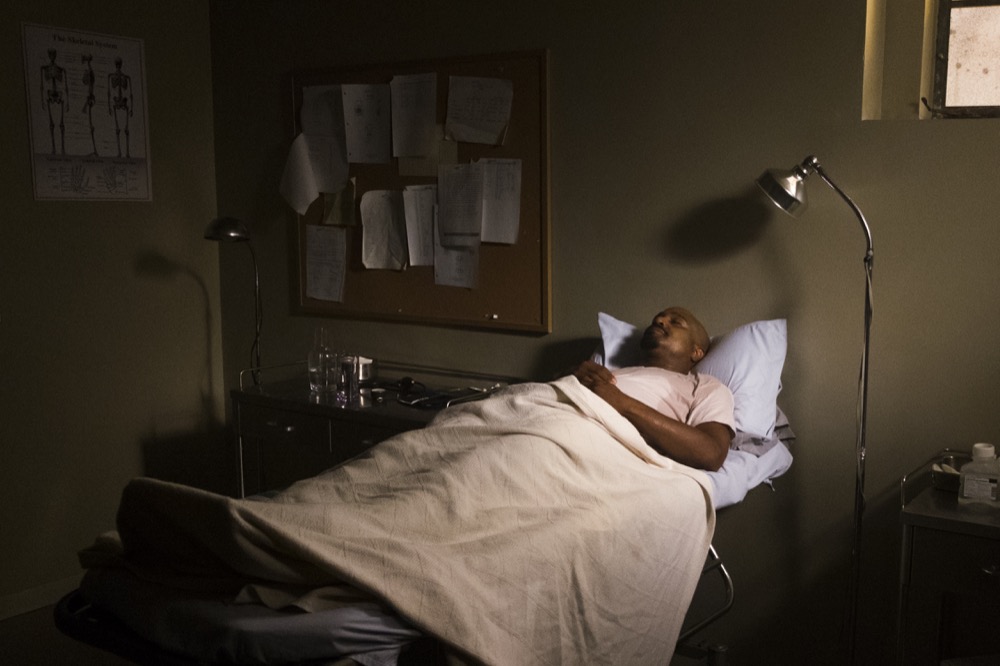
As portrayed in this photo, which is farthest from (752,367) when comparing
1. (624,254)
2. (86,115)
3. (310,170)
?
(86,115)

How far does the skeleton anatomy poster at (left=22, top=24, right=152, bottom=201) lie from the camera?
3457 mm

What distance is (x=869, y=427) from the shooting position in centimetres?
268

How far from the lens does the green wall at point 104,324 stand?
11.3 ft

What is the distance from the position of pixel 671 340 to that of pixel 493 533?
41.2 inches

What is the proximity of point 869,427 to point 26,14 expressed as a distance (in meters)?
3.08


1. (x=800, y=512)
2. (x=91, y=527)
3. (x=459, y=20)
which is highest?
(x=459, y=20)

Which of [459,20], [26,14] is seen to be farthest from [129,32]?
[459,20]

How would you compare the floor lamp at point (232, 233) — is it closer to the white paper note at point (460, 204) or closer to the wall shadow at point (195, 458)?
the wall shadow at point (195, 458)

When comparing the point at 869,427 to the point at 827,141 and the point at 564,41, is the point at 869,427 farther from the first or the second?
the point at 564,41

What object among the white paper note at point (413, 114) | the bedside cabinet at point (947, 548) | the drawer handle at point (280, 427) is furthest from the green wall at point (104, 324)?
the bedside cabinet at point (947, 548)

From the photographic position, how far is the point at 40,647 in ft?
10.7

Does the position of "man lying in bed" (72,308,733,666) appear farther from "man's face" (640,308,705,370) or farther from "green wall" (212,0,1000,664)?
"green wall" (212,0,1000,664)

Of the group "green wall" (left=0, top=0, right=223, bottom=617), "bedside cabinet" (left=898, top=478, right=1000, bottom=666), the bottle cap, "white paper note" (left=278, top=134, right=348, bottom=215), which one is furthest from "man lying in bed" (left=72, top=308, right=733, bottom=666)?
"green wall" (left=0, top=0, right=223, bottom=617)

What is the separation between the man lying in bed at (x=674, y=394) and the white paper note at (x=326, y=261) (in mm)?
1332
